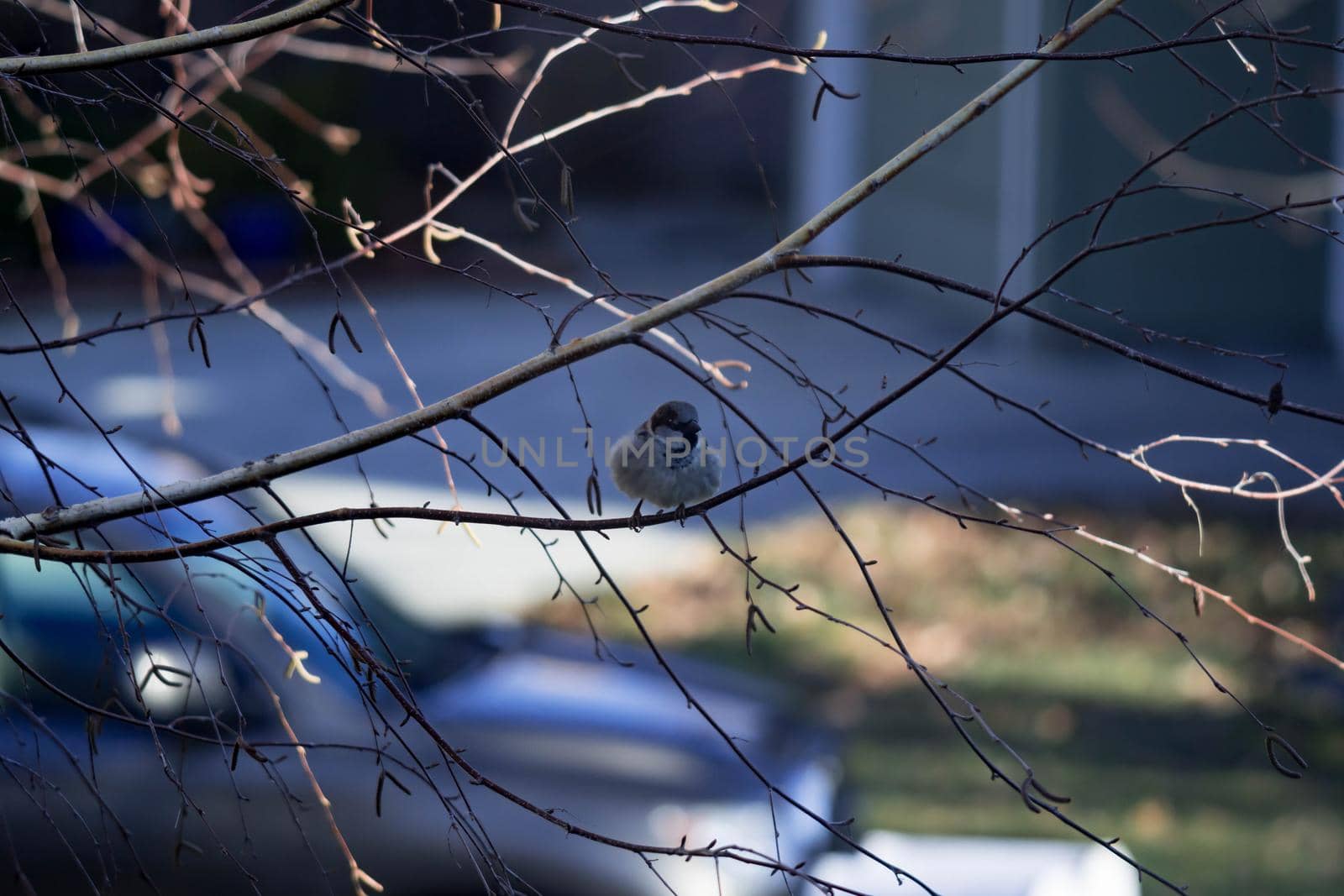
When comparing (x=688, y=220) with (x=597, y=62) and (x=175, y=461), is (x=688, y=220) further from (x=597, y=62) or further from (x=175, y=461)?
A: (x=175, y=461)

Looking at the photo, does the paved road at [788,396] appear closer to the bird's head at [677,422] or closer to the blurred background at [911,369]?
the blurred background at [911,369]

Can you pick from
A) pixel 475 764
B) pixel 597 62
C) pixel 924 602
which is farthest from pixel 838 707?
pixel 597 62

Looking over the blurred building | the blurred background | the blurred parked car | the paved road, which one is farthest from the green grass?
the blurred building

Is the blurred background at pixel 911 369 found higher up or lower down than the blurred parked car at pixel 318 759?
higher up

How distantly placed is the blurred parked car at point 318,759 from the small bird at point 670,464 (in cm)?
76

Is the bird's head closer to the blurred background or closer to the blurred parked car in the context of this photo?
the blurred background

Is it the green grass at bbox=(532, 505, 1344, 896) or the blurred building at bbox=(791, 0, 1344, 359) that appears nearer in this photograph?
the green grass at bbox=(532, 505, 1344, 896)

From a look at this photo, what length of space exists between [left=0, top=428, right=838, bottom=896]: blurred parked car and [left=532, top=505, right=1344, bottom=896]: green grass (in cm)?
143

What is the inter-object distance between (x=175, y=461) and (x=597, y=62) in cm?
1786

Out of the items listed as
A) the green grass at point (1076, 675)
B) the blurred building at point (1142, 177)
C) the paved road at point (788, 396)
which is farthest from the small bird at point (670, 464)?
the blurred building at point (1142, 177)

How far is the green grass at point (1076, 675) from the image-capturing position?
17.4 feet

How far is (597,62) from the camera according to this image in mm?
20875

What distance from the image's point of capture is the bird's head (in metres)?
3.08

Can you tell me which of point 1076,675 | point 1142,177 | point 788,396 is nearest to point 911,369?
point 788,396
